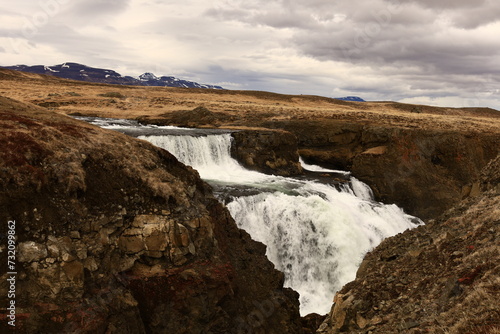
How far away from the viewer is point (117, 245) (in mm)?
10375

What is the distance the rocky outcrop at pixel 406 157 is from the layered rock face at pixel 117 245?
69.9 ft

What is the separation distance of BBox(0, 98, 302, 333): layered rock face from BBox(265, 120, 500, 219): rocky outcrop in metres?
21.3

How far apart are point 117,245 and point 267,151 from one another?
23450mm

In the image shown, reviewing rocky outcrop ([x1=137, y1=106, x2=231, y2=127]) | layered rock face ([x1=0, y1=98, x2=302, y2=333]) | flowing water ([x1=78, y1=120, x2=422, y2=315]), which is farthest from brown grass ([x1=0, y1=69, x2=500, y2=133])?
layered rock face ([x1=0, y1=98, x2=302, y2=333])

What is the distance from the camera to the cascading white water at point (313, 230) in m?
18.7

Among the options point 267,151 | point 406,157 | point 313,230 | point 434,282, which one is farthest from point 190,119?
point 434,282

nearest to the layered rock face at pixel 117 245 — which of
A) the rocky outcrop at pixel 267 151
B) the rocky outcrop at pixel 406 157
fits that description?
the rocky outcrop at pixel 267 151

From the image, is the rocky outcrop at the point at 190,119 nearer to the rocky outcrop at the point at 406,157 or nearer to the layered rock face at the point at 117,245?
the rocky outcrop at the point at 406,157

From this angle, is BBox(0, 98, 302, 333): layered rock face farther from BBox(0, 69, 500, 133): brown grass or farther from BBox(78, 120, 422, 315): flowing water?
BBox(0, 69, 500, 133): brown grass

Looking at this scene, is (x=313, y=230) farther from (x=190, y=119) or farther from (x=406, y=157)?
(x=190, y=119)

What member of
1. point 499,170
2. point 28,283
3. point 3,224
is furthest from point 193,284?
point 499,170

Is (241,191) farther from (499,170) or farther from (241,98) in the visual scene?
(241,98)

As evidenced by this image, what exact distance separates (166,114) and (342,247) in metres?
31.4

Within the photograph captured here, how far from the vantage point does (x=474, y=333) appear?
5227 mm
